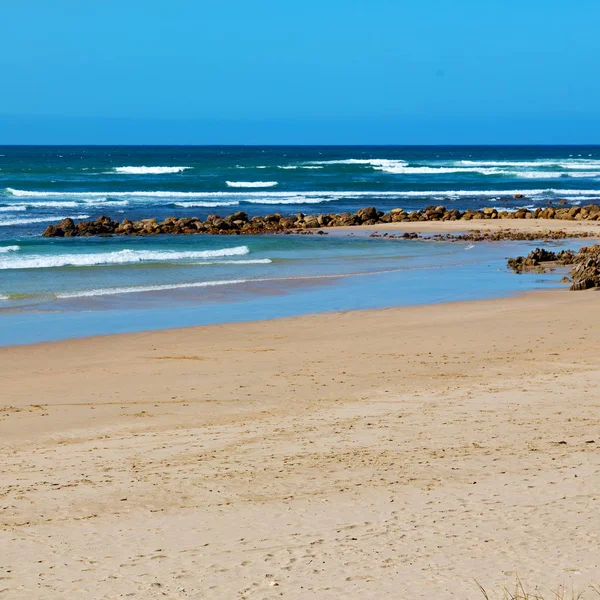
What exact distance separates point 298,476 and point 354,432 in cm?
117

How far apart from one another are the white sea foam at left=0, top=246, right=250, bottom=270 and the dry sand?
9740 mm

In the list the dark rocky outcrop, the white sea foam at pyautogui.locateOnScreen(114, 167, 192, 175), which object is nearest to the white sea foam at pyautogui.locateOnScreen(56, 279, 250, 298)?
the dark rocky outcrop

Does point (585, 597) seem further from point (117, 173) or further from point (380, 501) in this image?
point (117, 173)

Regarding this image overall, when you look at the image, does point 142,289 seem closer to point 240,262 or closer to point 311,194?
point 240,262

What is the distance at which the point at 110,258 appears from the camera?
72.4 ft

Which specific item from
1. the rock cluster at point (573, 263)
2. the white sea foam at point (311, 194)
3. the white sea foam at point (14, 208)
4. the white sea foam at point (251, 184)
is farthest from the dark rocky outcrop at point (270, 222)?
the white sea foam at point (251, 184)

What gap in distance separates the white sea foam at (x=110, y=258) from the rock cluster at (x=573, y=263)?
720 centimetres

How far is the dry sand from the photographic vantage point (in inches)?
189

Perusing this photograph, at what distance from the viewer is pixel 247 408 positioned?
27.6 feet

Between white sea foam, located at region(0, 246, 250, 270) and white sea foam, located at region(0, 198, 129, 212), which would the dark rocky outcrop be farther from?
white sea foam, located at region(0, 198, 129, 212)

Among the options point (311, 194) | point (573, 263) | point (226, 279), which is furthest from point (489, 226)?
point (311, 194)

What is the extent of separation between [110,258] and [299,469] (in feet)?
53.4

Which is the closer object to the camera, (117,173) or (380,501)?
(380,501)

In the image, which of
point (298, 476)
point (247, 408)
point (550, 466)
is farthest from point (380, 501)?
point (247, 408)
